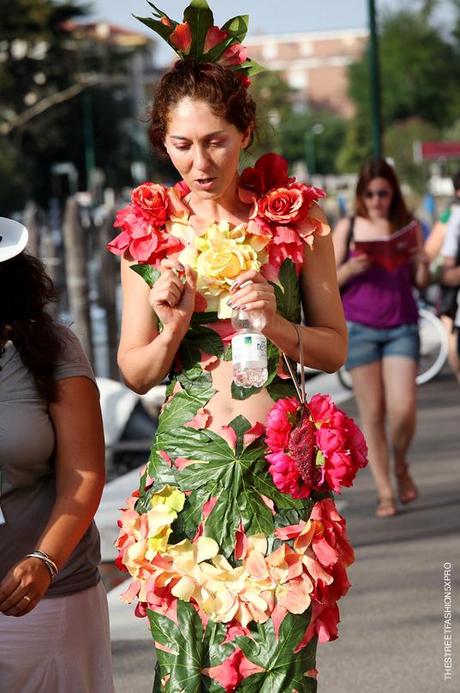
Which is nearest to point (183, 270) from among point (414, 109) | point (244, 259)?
point (244, 259)

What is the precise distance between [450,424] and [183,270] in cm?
878

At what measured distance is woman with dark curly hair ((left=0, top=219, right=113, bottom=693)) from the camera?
10.7 feet

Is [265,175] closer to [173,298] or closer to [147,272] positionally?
[147,272]

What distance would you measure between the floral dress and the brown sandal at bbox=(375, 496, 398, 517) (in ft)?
15.5

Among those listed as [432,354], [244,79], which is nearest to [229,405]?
[244,79]

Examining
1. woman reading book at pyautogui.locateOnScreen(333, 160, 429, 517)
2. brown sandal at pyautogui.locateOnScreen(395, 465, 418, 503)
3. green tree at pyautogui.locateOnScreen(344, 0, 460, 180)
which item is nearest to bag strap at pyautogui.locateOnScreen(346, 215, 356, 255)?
woman reading book at pyautogui.locateOnScreen(333, 160, 429, 517)

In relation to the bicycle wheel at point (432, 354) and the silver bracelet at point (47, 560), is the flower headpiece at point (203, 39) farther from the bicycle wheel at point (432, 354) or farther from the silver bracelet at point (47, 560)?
the bicycle wheel at point (432, 354)

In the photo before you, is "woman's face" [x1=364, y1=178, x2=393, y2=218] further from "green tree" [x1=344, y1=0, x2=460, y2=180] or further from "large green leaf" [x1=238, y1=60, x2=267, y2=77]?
"green tree" [x1=344, y1=0, x2=460, y2=180]

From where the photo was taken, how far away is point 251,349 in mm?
3371

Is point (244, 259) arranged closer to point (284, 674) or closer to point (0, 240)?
point (0, 240)

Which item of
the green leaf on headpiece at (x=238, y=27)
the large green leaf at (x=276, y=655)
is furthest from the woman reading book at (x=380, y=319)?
the large green leaf at (x=276, y=655)

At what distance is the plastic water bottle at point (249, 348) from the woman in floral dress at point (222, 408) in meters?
0.03

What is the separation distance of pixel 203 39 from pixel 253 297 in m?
0.74

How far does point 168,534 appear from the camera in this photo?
3531 mm
